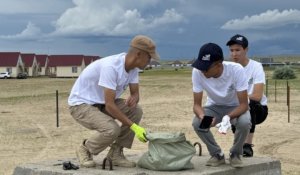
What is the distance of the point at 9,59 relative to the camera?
69188mm

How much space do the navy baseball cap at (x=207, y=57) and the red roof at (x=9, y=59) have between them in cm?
6576

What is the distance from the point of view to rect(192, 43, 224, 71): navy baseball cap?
520 centimetres

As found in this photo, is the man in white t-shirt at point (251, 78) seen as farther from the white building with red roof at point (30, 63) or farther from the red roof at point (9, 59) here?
the white building with red roof at point (30, 63)

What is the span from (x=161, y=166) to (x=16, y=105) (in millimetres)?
17344

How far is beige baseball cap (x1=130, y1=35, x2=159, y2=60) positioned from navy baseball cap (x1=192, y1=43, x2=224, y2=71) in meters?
0.42

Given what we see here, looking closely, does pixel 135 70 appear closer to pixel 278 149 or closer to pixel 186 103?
pixel 278 149

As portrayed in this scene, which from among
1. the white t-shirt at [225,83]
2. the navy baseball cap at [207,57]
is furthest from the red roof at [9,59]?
the navy baseball cap at [207,57]

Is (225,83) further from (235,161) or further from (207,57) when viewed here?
(235,161)

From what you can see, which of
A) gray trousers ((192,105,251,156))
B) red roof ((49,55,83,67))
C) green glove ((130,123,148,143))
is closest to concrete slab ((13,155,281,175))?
gray trousers ((192,105,251,156))

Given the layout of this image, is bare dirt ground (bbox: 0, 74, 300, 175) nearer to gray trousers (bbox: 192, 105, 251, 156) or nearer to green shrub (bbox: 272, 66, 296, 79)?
gray trousers (bbox: 192, 105, 251, 156)

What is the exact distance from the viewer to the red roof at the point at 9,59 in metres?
68.7

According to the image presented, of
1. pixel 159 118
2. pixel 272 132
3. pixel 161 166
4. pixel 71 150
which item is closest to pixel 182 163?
pixel 161 166

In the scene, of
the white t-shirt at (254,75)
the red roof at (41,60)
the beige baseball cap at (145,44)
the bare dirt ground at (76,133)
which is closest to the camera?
the beige baseball cap at (145,44)

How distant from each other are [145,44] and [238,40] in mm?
1647
